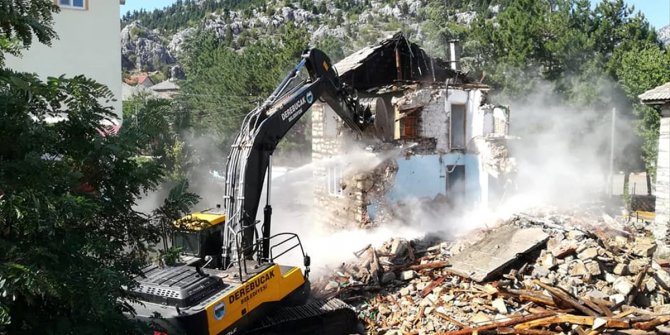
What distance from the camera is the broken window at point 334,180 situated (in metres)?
18.0

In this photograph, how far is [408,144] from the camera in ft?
58.6

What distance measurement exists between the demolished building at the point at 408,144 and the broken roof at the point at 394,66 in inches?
1.3

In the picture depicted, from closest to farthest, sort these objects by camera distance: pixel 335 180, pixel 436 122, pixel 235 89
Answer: pixel 335 180, pixel 436 122, pixel 235 89

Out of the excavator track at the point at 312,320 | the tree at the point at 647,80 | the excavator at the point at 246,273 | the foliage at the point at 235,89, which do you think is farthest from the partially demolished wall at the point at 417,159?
the foliage at the point at 235,89

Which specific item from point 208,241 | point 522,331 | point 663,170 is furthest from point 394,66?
point 522,331

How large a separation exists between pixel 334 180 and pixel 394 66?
183 inches

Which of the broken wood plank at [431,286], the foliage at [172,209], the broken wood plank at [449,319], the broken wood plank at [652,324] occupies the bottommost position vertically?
the broken wood plank at [449,319]

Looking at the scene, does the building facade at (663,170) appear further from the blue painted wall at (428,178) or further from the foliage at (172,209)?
the foliage at (172,209)

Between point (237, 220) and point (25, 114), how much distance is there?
5.77m

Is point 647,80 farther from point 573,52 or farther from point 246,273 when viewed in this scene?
point 246,273

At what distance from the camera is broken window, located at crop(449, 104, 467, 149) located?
62.6 feet

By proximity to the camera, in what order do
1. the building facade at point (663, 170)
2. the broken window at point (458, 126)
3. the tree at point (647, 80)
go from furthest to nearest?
the tree at point (647, 80), the broken window at point (458, 126), the building facade at point (663, 170)

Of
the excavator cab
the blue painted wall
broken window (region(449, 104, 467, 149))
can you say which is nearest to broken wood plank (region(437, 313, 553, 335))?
the excavator cab

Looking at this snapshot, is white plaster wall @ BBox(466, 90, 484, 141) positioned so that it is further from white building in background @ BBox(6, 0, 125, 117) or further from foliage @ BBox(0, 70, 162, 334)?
foliage @ BBox(0, 70, 162, 334)
